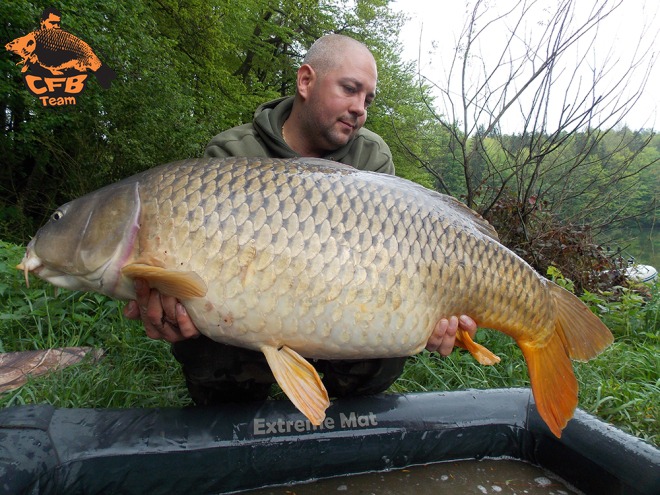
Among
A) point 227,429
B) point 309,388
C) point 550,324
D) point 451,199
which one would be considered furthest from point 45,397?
point 550,324

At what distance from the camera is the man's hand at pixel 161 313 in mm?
1209

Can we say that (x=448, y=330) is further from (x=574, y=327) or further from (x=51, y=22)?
(x=51, y=22)

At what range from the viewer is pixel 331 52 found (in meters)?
1.94

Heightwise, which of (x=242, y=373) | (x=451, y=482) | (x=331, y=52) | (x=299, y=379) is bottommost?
(x=451, y=482)

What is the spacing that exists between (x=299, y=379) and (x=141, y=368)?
996mm

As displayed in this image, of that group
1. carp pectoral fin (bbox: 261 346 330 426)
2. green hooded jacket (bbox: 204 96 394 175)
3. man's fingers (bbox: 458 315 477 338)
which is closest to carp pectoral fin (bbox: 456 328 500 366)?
man's fingers (bbox: 458 315 477 338)

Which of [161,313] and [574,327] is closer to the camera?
[161,313]

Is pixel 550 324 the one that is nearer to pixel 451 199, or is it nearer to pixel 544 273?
pixel 451 199

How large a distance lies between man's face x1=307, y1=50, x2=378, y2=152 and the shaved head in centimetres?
2

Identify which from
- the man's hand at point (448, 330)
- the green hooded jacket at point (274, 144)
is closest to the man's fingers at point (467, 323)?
the man's hand at point (448, 330)

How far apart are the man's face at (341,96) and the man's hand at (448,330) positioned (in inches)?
34.9

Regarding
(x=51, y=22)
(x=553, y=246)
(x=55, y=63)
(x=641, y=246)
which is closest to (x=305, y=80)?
(x=553, y=246)

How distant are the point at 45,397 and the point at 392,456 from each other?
1.08m

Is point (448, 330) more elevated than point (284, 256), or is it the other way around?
point (284, 256)
